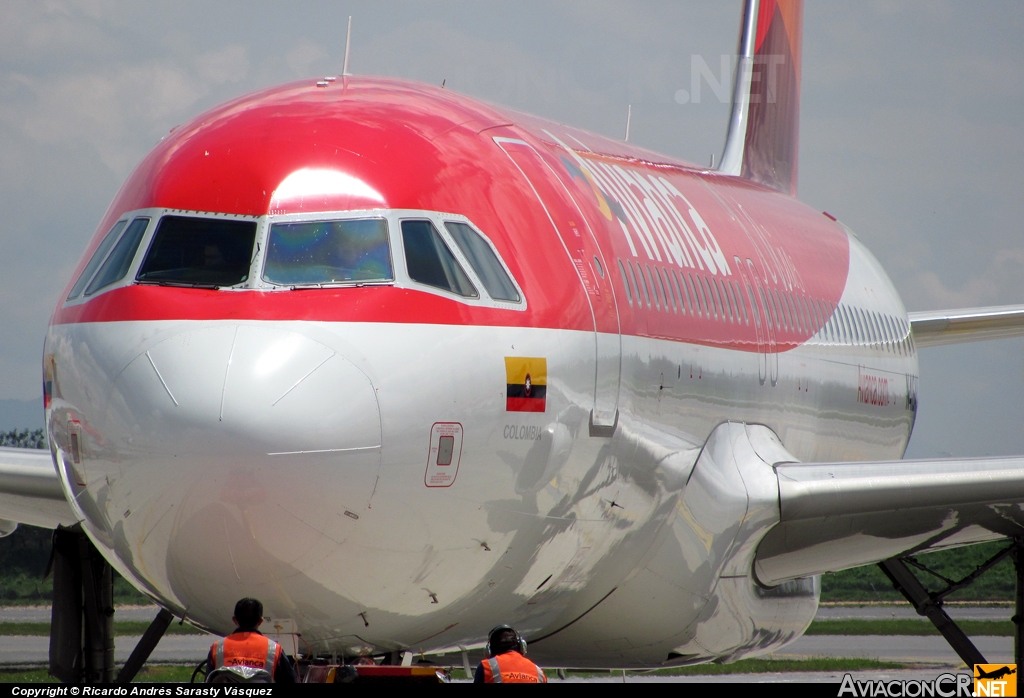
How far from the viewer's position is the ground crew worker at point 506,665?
6766 millimetres

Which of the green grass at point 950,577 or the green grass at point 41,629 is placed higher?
the green grass at point 41,629

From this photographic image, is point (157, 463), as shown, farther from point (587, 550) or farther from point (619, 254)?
point (619, 254)

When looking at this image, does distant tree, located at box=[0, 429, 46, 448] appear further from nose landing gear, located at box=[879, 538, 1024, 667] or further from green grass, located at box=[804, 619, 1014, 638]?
nose landing gear, located at box=[879, 538, 1024, 667]

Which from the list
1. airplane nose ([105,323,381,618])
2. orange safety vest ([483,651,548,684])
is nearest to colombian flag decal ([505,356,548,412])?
airplane nose ([105,323,381,618])

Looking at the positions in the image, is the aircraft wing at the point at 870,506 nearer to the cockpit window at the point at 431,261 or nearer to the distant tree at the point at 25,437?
the cockpit window at the point at 431,261

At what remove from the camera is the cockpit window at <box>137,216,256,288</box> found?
652 centimetres

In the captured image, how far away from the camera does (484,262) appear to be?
720 centimetres

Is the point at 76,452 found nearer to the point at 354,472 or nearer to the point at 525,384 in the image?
the point at 354,472

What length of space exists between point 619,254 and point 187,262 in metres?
3.28

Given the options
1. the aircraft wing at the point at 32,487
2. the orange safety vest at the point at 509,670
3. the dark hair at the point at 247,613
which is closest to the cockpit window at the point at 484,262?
the orange safety vest at the point at 509,670

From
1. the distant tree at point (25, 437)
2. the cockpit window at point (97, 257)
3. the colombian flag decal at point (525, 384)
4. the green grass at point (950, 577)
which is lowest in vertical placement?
the green grass at point (950, 577)

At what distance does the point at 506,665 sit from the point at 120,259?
9.11 feet

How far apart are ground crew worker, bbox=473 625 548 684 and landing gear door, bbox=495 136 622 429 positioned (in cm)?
140

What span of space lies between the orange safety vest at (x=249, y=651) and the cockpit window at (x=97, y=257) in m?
2.19
